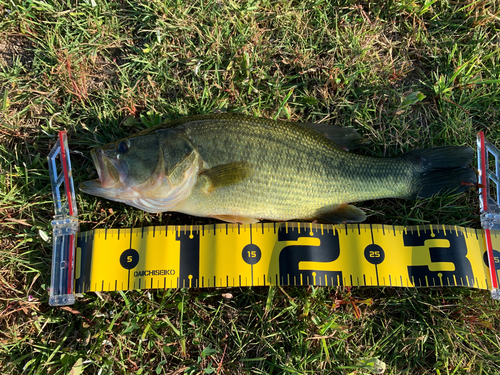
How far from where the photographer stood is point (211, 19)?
11.1 feet

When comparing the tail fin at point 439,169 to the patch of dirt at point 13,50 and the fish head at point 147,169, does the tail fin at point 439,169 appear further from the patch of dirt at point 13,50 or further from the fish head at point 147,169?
the patch of dirt at point 13,50

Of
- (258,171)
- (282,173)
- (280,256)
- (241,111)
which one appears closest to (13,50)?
(241,111)

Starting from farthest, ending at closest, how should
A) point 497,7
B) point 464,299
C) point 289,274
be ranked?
point 497,7, point 464,299, point 289,274

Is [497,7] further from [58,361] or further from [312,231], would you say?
[58,361]

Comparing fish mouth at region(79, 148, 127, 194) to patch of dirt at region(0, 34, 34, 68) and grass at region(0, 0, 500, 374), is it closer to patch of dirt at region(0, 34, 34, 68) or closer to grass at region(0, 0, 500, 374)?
grass at region(0, 0, 500, 374)

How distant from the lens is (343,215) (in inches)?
114

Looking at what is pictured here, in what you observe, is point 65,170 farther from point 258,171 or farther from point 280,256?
point 280,256

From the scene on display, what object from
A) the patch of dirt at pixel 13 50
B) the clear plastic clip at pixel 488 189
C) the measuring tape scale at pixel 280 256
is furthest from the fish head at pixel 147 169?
the clear plastic clip at pixel 488 189

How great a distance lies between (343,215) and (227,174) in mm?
1245

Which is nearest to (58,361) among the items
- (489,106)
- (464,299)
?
(464,299)

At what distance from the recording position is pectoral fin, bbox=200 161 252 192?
2633mm

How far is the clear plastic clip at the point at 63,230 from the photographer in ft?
8.98

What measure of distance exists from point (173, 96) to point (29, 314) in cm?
275

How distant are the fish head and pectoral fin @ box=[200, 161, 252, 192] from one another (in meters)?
0.13
